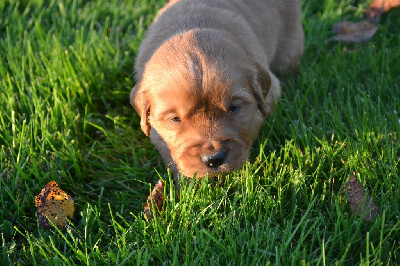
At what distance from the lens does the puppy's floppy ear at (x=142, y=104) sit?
296 cm

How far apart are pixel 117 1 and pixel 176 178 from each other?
315 centimetres

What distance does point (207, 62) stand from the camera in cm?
274

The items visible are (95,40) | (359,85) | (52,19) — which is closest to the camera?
(359,85)

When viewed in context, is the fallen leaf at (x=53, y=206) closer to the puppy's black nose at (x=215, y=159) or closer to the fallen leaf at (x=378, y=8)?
the puppy's black nose at (x=215, y=159)

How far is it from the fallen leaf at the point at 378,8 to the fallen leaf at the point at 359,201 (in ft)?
9.49

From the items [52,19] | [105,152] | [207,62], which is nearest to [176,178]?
[105,152]

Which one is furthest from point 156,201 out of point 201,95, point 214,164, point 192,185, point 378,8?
point 378,8

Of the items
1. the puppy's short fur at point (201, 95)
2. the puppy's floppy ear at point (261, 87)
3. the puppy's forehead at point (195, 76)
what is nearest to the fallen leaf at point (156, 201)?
the puppy's short fur at point (201, 95)

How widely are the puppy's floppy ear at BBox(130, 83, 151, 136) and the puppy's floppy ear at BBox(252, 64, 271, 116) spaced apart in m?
0.69

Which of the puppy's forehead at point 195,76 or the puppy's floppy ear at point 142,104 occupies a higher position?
the puppy's forehead at point 195,76

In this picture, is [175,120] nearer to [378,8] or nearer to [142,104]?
[142,104]

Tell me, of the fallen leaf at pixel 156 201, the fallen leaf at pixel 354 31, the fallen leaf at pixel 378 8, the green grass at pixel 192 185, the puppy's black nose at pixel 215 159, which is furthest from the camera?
the fallen leaf at pixel 378 8

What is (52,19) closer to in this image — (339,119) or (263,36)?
(263,36)

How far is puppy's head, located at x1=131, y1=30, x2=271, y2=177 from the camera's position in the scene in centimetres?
269
